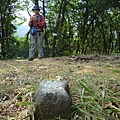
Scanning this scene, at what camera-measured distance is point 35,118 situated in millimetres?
1603

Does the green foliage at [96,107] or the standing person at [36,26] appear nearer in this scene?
the green foliage at [96,107]

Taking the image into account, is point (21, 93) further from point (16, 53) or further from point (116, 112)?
point (16, 53)

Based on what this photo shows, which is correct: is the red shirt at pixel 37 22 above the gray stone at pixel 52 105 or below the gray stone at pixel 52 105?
above

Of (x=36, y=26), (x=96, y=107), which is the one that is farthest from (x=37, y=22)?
(x=96, y=107)

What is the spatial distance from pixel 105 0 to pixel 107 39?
1843 cm

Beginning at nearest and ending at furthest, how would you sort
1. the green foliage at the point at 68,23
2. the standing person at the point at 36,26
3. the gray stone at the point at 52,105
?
the gray stone at the point at 52,105
the standing person at the point at 36,26
the green foliage at the point at 68,23

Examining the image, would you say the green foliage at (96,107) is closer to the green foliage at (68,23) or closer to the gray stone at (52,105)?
the gray stone at (52,105)

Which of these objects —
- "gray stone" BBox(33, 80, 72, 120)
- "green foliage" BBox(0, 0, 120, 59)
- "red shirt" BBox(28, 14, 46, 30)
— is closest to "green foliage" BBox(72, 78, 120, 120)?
"gray stone" BBox(33, 80, 72, 120)

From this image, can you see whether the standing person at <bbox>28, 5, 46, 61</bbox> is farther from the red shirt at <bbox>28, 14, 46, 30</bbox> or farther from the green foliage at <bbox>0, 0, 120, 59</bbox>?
the green foliage at <bbox>0, 0, 120, 59</bbox>

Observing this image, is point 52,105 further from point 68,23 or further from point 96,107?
point 68,23

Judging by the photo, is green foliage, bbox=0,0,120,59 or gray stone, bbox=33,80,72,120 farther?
green foliage, bbox=0,0,120,59

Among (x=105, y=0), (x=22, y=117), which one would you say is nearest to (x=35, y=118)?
(x=22, y=117)

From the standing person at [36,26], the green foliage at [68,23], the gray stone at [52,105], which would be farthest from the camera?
the green foliage at [68,23]

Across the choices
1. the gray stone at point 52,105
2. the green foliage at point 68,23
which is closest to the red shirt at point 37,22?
the green foliage at point 68,23
